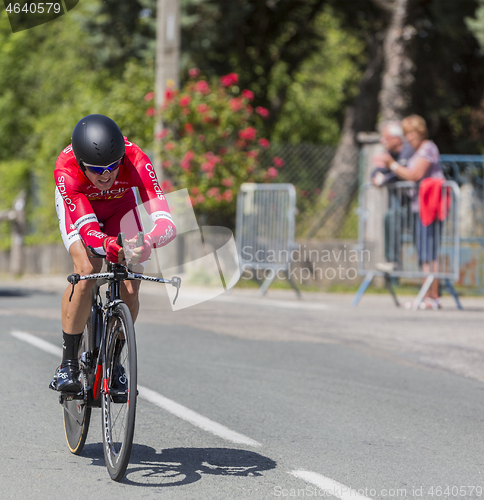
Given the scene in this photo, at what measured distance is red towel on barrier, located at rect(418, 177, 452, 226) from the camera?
36.0 ft

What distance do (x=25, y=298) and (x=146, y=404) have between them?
7211mm

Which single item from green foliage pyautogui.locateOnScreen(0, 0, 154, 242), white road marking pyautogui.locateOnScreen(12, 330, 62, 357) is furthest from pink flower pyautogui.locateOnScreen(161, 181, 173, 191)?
green foliage pyautogui.locateOnScreen(0, 0, 154, 242)

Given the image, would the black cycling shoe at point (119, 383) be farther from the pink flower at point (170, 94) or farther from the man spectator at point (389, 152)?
the pink flower at point (170, 94)

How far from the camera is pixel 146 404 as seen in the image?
5.55 metres

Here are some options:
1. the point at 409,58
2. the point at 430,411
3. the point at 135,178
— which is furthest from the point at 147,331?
the point at 409,58

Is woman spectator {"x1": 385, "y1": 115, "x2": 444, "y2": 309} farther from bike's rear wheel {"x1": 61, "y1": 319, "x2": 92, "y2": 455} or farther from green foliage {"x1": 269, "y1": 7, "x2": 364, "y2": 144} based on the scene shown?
green foliage {"x1": 269, "y1": 7, "x2": 364, "y2": 144}

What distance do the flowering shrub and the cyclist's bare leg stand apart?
1033cm

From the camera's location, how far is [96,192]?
4.25m

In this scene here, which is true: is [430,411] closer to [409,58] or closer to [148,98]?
[148,98]

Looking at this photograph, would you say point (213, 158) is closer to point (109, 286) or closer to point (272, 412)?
point (272, 412)

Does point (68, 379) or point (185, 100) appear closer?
point (68, 379)

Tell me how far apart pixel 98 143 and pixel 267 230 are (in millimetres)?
9248

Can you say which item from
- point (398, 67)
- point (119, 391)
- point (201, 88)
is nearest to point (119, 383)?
point (119, 391)

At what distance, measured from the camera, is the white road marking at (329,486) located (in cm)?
373
